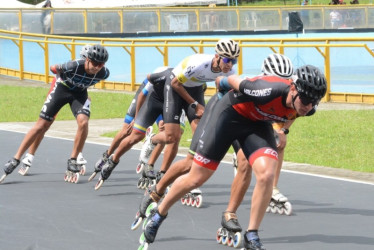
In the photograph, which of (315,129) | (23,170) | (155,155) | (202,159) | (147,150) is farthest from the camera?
(315,129)

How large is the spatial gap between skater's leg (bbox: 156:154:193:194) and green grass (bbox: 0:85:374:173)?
190 inches

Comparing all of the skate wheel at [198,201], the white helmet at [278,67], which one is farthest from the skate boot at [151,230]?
the skate wheel at [198,201]

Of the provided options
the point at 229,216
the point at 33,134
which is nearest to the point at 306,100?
the point at 229,216

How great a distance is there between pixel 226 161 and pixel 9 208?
4.76 meters

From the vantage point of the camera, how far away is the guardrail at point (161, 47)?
22.5m

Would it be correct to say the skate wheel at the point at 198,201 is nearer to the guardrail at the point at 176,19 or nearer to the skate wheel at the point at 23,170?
the skate wheel at the point at 23,170

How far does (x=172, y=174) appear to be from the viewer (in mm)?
9266

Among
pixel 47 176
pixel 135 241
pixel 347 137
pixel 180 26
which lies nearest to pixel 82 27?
pixel 180 26

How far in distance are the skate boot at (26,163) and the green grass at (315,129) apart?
151 inches

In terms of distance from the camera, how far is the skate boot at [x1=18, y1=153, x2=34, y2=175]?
13.3 m

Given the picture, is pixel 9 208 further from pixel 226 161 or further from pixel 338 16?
pixel 338 16

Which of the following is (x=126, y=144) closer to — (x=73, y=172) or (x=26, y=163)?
(x=73, y=172)

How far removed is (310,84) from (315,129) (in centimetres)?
1065

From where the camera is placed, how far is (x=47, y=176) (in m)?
13.4
